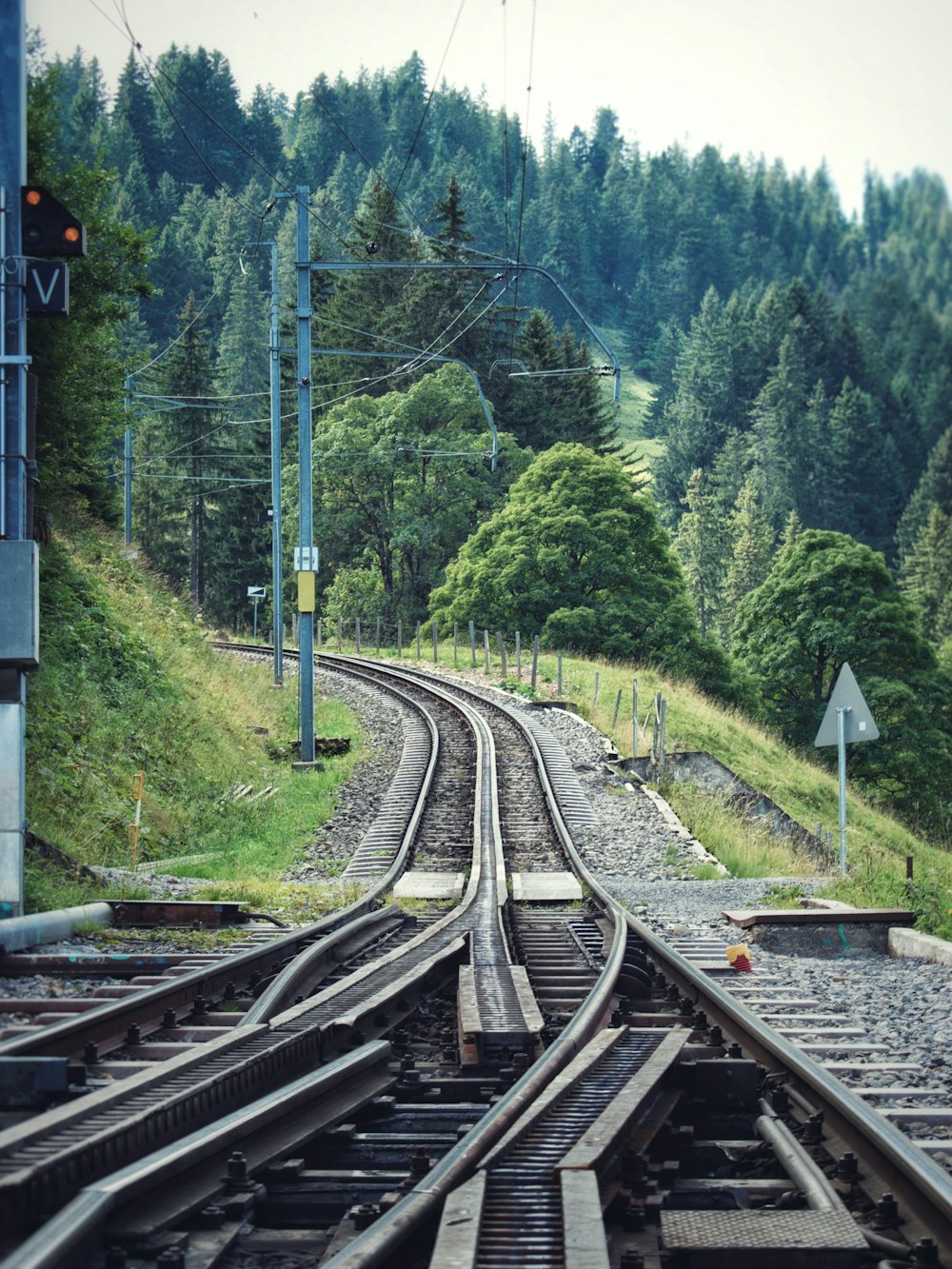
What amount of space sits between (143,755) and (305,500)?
6347 millimetres

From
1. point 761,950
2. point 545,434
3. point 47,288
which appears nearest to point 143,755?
point 47,288

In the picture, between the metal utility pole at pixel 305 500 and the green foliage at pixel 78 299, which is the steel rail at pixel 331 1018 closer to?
the metal utility pole at pixel 305 500

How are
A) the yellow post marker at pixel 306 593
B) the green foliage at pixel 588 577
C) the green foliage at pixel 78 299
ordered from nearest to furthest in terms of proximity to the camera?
the green foliage at pixel 78 299 < the yellow post marker at pixel 306 593 < the green foliage at pixel 588 577

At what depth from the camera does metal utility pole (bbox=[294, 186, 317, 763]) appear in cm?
2277

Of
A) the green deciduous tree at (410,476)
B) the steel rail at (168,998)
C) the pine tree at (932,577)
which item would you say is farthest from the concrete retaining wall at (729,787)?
the green deciduous tree at (410,476)

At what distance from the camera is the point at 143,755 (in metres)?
18.4

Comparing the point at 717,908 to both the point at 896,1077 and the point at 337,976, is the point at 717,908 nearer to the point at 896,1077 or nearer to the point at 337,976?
the point at 337,976

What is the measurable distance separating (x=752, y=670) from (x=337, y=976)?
4359 cm

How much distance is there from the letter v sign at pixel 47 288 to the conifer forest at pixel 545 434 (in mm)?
5913

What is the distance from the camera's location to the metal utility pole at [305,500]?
22.8 metres

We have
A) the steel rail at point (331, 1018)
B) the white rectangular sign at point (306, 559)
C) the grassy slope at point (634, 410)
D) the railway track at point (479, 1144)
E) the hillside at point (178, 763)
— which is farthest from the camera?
the grassy slope at point (634, 410)

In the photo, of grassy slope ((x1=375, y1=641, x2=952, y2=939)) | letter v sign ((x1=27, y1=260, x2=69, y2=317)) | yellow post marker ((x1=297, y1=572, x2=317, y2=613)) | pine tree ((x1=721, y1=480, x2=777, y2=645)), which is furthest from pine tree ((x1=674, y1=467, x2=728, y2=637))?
letter v sign ((x1=27, y1=260, x2=69, y2=317))

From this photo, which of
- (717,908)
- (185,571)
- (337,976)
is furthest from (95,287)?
(185,571)

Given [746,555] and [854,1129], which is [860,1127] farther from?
[746,555]
